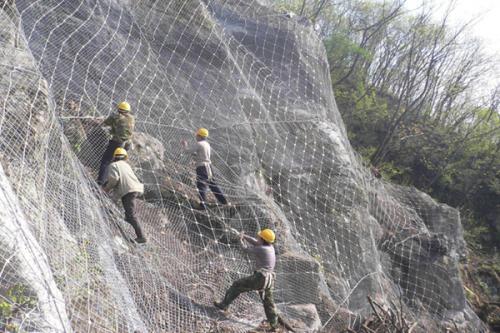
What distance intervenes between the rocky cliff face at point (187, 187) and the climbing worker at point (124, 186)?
129 mm

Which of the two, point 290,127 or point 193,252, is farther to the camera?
point 290,127

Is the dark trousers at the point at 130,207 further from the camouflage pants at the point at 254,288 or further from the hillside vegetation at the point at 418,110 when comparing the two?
the hillside vegetation at the point at 418,110

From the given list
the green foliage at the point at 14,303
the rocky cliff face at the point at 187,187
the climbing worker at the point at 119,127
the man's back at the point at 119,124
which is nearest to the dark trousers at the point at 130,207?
the rocky cliff face at the point at 187,187

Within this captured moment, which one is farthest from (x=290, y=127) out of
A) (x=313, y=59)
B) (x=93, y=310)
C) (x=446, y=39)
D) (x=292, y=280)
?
(x=446, y=39)

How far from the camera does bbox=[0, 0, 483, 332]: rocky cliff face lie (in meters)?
2.65

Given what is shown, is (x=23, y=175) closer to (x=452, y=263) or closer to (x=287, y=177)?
(x=287, y=177)

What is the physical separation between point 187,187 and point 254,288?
1696 mm

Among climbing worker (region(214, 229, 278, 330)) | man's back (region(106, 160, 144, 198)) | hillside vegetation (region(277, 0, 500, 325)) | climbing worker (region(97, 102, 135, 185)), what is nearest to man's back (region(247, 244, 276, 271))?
climbing worker (region(214, 229, 278, 330))

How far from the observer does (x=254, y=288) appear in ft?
12.2

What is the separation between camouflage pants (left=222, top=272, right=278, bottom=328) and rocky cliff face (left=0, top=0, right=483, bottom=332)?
192 millimetres

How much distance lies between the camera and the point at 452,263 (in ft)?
23.9

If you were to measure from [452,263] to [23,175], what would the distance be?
6.65 m

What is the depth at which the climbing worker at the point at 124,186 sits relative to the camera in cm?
371

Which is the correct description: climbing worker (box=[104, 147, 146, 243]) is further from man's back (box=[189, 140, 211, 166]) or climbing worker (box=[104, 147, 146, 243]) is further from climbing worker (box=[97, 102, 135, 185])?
man's back (box=[189, 140, 211, 166])
